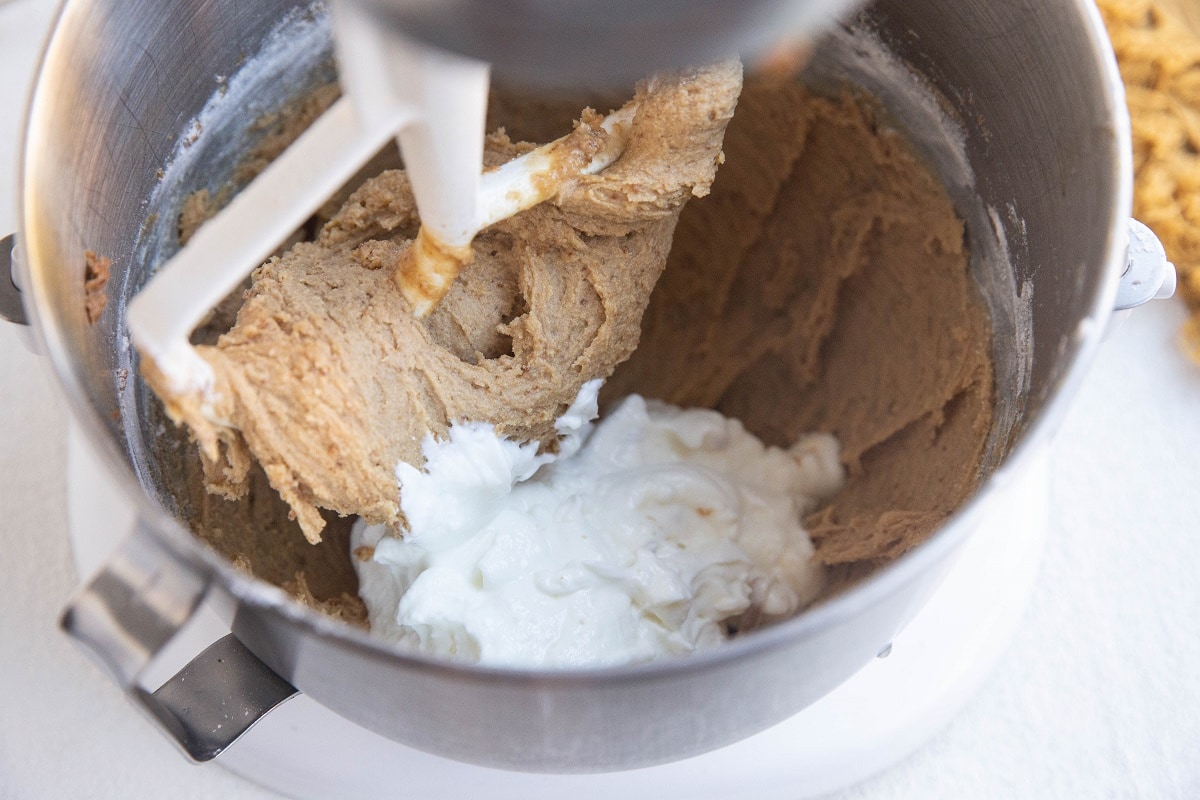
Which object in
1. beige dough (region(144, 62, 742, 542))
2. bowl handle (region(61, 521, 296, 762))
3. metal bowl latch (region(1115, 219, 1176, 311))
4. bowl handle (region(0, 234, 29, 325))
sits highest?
bowl handle (region(0, 234, 29, 325))

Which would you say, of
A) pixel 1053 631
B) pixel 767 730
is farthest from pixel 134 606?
pixel 1053 631

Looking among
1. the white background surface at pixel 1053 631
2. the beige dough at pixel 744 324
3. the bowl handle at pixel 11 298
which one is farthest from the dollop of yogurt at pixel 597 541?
the bowl handle at pixel 11 298

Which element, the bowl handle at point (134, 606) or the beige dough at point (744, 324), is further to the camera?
the beige dough at point (744, 324)

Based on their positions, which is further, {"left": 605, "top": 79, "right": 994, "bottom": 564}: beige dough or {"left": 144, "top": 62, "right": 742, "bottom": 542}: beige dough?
{"left": 605, "top": 79, "right": 994, "bottom": 564}: beige dough

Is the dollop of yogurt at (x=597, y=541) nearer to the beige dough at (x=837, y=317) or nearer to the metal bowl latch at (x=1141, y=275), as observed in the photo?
the beige dough at (x=837, y=317)

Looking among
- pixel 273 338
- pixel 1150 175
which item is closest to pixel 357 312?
pixel 273 338

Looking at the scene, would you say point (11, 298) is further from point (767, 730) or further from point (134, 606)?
point (767, 730)

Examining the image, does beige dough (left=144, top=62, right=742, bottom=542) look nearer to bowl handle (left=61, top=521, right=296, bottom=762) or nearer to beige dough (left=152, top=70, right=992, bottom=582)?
beige dough (left=152, top=70, right=992, bottom=582)

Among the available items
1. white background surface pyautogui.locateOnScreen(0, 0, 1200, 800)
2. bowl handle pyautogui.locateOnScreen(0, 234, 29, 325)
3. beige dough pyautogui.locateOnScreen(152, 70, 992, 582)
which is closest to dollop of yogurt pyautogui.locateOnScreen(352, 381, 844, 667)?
beige dough pyautogui.locateOnScreen(152, 70, 992, 582)
